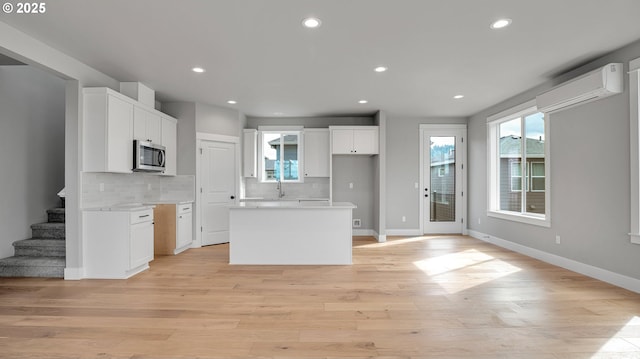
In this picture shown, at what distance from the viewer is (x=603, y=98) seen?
12.0ft

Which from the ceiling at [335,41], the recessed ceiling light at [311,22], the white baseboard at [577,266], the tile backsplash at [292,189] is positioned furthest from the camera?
the tile backsplash at [292,189]

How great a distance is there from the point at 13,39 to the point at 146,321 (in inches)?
116

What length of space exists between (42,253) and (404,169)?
21.0 feet

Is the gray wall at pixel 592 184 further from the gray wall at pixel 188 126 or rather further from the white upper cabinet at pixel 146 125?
the white upper cabinet at pixel 146 125

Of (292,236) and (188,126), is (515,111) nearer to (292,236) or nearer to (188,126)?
(292,236)

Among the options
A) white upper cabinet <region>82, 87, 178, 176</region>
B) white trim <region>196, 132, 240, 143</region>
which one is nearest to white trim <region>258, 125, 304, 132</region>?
white trim <region>196, 132, 240, 143</region>

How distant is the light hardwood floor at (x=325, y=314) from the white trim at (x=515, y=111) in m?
2.46

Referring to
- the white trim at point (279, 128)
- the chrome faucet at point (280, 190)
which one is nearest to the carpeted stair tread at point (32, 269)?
the chrome faucet at point (280, 190)

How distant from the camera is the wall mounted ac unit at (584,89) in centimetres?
345

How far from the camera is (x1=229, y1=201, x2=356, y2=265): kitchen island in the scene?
448 cm

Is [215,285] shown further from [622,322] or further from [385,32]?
[622,322]

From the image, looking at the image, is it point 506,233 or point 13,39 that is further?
point 506,233

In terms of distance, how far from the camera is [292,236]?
4.49m

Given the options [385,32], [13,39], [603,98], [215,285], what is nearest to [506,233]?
[603,98]
